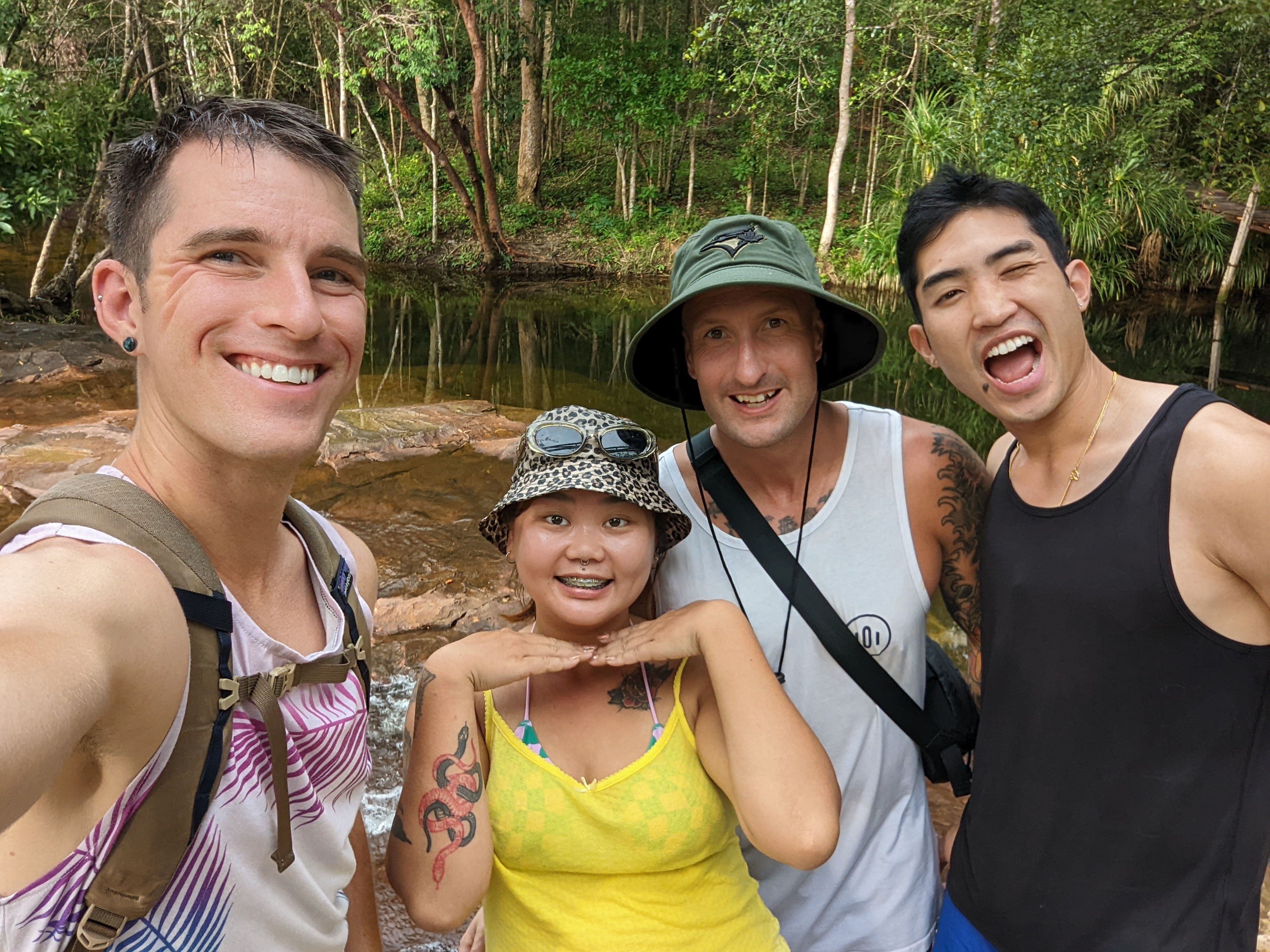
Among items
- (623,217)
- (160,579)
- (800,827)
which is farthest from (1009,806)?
(623,217)

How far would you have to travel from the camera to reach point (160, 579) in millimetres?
1084

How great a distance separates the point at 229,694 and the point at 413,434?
6364 millimetres

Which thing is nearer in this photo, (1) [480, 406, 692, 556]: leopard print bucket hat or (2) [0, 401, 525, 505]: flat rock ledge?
(1) [480, 406, 692, 556]: leopard print bucket hat

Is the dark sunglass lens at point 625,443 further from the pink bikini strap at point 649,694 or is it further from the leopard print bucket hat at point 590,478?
the pink bikini strap at point 649,694

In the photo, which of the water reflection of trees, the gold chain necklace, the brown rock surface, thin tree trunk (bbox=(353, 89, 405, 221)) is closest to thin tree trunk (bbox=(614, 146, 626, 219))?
the water reflection of trees

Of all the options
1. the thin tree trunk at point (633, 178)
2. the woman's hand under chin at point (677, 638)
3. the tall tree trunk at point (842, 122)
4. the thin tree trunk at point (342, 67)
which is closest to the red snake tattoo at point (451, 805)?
the woman's hand under chin at point (677, 638)

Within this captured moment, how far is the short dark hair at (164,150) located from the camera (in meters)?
1.28

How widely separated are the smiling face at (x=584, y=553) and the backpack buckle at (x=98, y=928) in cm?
86

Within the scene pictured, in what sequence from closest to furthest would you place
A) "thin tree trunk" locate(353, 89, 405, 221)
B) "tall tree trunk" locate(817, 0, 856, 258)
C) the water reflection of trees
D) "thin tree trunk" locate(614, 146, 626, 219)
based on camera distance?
1. the water reflection of trees
2. "tall tree trunk" locate(817, 0, 856, 258)
3. "thin tree trunk" locate(614, 146, 626, 219)
4. "thin tree trunk" locate(353, 89, 405, 221)

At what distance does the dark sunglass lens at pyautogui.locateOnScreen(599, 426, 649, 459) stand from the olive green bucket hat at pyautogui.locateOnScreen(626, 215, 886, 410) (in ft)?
1.11

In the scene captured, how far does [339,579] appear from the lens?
1565mm

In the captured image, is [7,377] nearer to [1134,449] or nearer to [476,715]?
[476,715]

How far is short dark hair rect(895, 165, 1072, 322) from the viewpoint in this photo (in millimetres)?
1839

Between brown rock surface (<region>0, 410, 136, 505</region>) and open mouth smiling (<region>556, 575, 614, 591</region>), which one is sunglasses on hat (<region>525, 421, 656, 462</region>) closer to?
open mouth smiling (<region>556, 575, 614, 591</region>)
